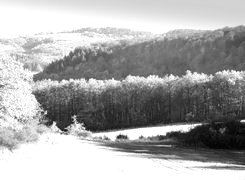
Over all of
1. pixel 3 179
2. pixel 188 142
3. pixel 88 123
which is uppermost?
pixel 3 179

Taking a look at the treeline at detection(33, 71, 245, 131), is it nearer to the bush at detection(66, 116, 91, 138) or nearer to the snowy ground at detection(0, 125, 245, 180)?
the bush at detection(66, 116, 91, 138)

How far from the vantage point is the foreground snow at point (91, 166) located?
18.2 m

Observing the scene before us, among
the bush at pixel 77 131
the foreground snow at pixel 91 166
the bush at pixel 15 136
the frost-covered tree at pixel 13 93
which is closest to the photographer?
the foreground snow at pixel 91 166

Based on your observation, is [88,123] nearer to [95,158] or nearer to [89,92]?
[89,92]

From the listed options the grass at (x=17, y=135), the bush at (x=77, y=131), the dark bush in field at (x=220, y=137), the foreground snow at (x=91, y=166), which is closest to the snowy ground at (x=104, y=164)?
the foreground snow at (x=91, y=166)

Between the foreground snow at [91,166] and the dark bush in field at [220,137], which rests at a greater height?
the foreground snow at [91,166]

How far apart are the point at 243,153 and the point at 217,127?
11290mm

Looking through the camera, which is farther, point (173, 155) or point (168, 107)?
point (168, 107)

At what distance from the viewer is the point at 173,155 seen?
2627 centimetres

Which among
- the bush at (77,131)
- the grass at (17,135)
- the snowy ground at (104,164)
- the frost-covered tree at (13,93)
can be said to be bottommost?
the bush at (77,131)

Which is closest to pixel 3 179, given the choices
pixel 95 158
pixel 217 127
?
pixel 95 158

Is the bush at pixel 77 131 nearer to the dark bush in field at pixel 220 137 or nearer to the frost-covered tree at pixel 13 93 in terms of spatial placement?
the dark bush in field at pixel 220 137

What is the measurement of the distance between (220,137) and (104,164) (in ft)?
54.5

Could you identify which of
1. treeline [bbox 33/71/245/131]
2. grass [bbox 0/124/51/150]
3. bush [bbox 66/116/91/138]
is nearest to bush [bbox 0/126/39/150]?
grass [bbox 0/124/51/150]
